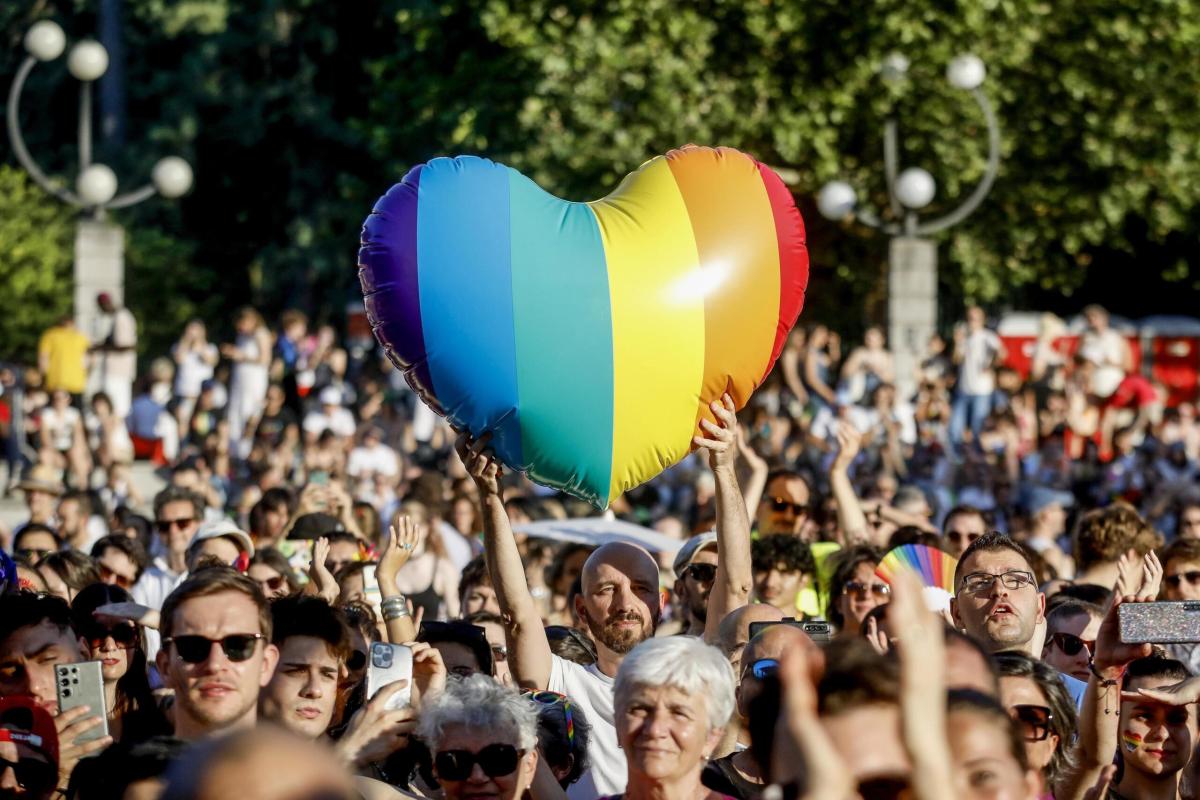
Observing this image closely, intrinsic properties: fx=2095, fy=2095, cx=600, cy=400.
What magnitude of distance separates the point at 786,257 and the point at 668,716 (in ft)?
7.58

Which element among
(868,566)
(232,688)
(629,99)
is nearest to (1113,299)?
(629,99)

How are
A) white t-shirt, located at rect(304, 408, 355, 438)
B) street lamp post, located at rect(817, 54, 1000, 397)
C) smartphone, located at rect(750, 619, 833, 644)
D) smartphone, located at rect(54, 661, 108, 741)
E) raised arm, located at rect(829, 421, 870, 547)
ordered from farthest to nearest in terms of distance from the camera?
street lamp post, located at rect(817, 54, 1000, 397), white t-shirt, located at rect(304, 408, 355, 438), raised arm, located at rect(829, 421, 870, 547), smartphone, located at rect(750, 619, 833, 644), smartphone, located at rect(54, 661, 108, 741)

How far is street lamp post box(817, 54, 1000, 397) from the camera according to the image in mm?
19984

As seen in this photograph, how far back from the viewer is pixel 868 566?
7.91 meters

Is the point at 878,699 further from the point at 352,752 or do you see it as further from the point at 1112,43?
the point at 1112,43

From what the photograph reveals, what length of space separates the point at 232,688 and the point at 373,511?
5.81 m

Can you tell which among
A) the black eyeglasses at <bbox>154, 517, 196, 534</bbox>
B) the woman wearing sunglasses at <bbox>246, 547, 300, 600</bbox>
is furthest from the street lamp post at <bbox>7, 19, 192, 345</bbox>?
the woman wearing sunglasses at <bbox>246, 547, 300, 600</bbox>

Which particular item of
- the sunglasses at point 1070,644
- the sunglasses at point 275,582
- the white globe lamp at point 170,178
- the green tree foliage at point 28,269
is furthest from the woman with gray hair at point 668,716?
the green tree foliage at point 28,269

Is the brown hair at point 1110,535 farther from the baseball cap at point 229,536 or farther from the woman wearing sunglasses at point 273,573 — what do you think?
the baseball cap at point 229,536

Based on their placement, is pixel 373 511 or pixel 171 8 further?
pixel 171 8

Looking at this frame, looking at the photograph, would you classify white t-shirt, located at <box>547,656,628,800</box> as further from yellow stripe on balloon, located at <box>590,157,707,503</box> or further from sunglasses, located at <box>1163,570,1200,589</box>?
sunglasses, located at <box>1163,570,1200,589</box>

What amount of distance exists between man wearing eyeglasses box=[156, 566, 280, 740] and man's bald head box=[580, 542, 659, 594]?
66.2 inches

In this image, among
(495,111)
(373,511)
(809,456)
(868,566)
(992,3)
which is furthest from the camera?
(495,111)

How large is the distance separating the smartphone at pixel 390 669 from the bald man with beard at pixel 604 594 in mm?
1004
